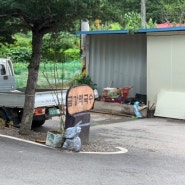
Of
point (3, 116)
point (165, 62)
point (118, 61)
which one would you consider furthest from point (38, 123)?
point (118, 61)

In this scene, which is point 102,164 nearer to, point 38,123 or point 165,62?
point 38,123

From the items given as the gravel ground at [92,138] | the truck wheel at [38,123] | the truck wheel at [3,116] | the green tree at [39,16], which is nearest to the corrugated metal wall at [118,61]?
the gravel ground at [92,138]

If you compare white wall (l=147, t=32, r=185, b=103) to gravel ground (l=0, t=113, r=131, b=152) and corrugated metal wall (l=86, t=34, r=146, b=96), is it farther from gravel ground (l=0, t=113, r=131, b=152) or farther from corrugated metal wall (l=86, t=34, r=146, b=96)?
gravel ground (l=0, t=113, r=131, b=152)

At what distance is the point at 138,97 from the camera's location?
57.2ft

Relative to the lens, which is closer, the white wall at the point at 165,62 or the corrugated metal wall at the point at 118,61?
the white wall at the point at 165,62

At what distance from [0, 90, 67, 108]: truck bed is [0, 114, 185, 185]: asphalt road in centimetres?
165

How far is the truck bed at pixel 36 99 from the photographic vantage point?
12.0m

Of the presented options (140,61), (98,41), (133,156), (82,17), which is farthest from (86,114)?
(98,41)

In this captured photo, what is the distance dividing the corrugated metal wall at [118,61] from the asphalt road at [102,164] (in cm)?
585

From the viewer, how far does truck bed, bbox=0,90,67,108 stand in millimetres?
12023

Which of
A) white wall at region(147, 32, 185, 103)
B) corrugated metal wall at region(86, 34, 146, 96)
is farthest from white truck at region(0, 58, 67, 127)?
corrugated metal wall at region(86, 34, 146, 96)

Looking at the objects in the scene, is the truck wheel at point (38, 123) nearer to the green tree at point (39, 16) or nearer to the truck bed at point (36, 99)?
the truck bed at point (36, 99)

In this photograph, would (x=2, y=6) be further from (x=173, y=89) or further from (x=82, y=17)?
(x=173, y=89)

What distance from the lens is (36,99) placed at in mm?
11961
